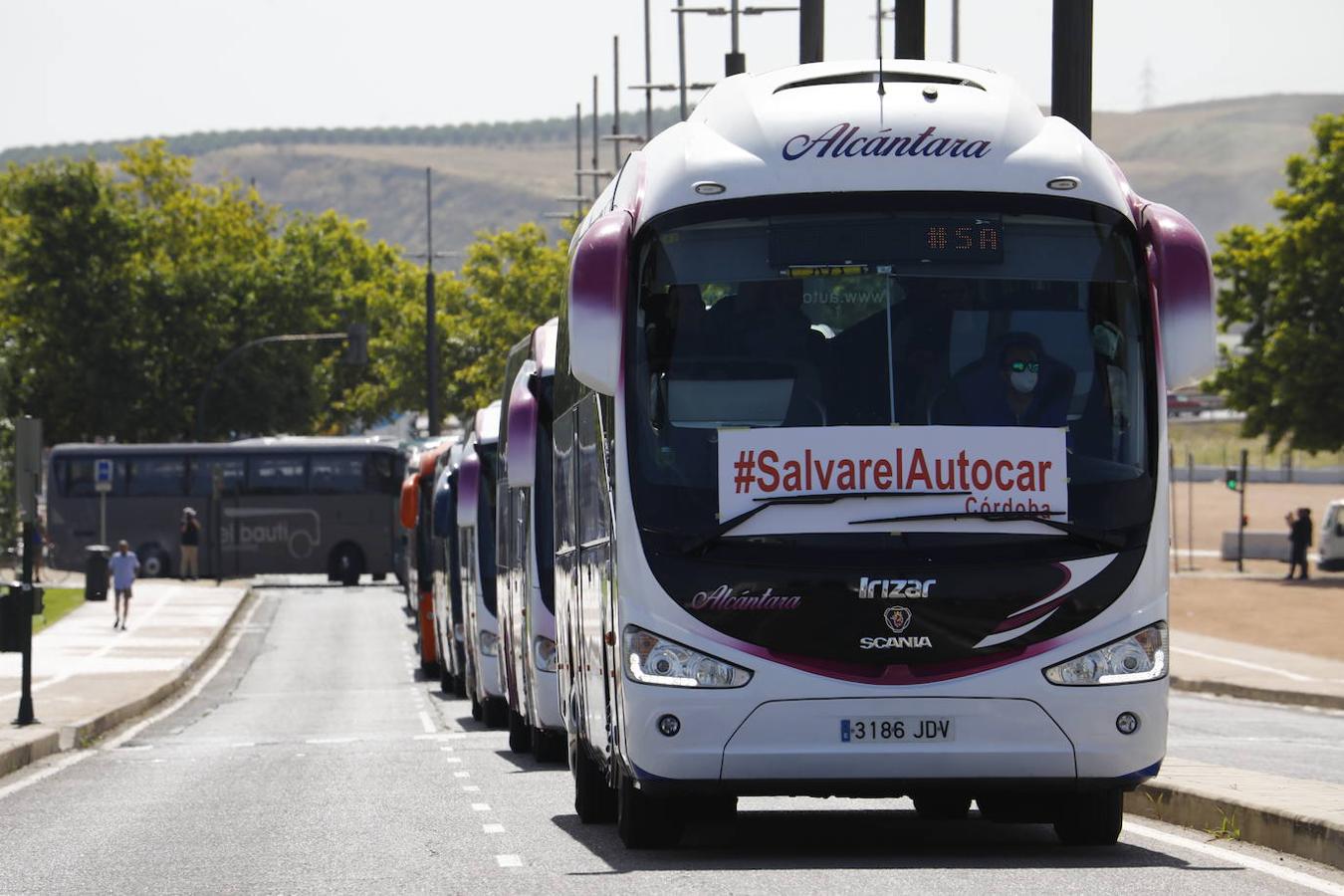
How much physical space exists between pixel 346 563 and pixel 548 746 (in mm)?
47724

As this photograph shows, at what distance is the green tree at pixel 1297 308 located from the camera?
57438 millimetres

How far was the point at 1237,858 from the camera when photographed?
1084cm

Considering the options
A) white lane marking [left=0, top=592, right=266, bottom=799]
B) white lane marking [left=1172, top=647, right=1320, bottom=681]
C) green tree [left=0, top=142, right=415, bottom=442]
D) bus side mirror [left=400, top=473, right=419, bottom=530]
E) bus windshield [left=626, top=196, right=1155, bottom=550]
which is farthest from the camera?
green tree [left=0, top=142, right=415, bottom=442]

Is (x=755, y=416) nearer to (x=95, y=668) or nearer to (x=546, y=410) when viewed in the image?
(x=546, y=410)

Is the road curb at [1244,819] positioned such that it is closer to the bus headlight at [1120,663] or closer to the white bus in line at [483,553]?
the bus headlight at [1120,663]

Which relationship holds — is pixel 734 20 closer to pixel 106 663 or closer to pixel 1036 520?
pixel 106 663

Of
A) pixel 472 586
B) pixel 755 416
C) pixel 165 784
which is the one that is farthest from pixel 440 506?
pixel 755 416

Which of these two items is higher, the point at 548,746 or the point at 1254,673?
the point at 548,746

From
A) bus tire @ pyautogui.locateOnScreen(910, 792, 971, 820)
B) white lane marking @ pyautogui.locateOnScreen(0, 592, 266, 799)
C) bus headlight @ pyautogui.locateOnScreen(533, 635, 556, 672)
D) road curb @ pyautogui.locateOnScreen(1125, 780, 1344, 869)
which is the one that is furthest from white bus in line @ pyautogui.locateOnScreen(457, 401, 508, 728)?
bus tire @ pyautogui.locateOnScreen(910, 792, 971, 820)

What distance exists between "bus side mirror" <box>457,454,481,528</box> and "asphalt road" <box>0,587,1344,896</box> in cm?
253

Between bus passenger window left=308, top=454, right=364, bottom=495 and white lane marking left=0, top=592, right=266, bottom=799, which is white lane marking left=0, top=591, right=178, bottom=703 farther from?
bus passenger window left=308, top=454, right=364, bottom=495

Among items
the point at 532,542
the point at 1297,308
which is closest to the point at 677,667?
the point at 532,542

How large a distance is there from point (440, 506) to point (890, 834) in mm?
18933

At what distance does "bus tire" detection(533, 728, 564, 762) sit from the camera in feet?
61.9
